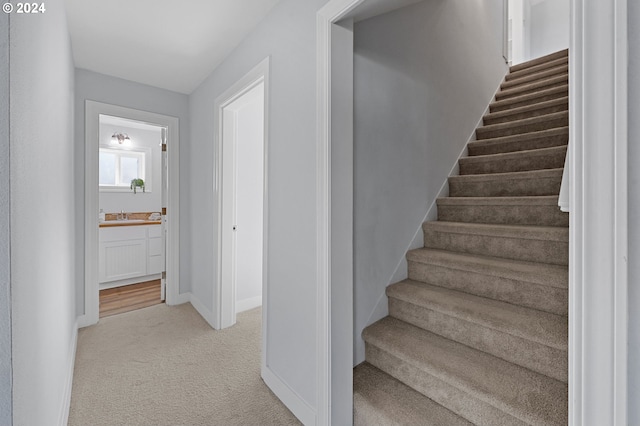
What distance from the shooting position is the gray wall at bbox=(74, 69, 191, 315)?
2658 mm

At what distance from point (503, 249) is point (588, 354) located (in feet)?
4.73

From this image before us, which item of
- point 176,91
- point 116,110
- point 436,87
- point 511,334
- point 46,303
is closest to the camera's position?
point 46,303

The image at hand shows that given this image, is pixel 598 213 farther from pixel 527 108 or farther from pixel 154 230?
pixel 154 230

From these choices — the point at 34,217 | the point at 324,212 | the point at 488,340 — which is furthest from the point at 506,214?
the point at 34,217

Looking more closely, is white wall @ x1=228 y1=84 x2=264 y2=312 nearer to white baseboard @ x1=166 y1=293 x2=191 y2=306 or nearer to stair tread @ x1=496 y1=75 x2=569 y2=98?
white baseboard @ x1=166 y1=293 x2=191 y2=306

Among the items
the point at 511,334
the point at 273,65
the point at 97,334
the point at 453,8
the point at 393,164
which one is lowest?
the point at 97,334

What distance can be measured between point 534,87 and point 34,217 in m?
4.18

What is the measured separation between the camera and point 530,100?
294cm

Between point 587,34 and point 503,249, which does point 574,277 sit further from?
point 503,249

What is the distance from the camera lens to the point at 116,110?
2828 mm

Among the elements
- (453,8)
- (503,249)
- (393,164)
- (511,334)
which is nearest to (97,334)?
(393,164)

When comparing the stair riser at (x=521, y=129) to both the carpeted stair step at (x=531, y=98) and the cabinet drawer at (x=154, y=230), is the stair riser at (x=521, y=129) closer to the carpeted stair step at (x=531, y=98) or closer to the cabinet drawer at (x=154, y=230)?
the carpeted stair step at (x=531, y=98)

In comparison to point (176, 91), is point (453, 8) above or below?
above

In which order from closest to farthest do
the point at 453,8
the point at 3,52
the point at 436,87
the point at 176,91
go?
the point at 3,52, the point at 436,87, the point at 453,8, the point at 176,91
